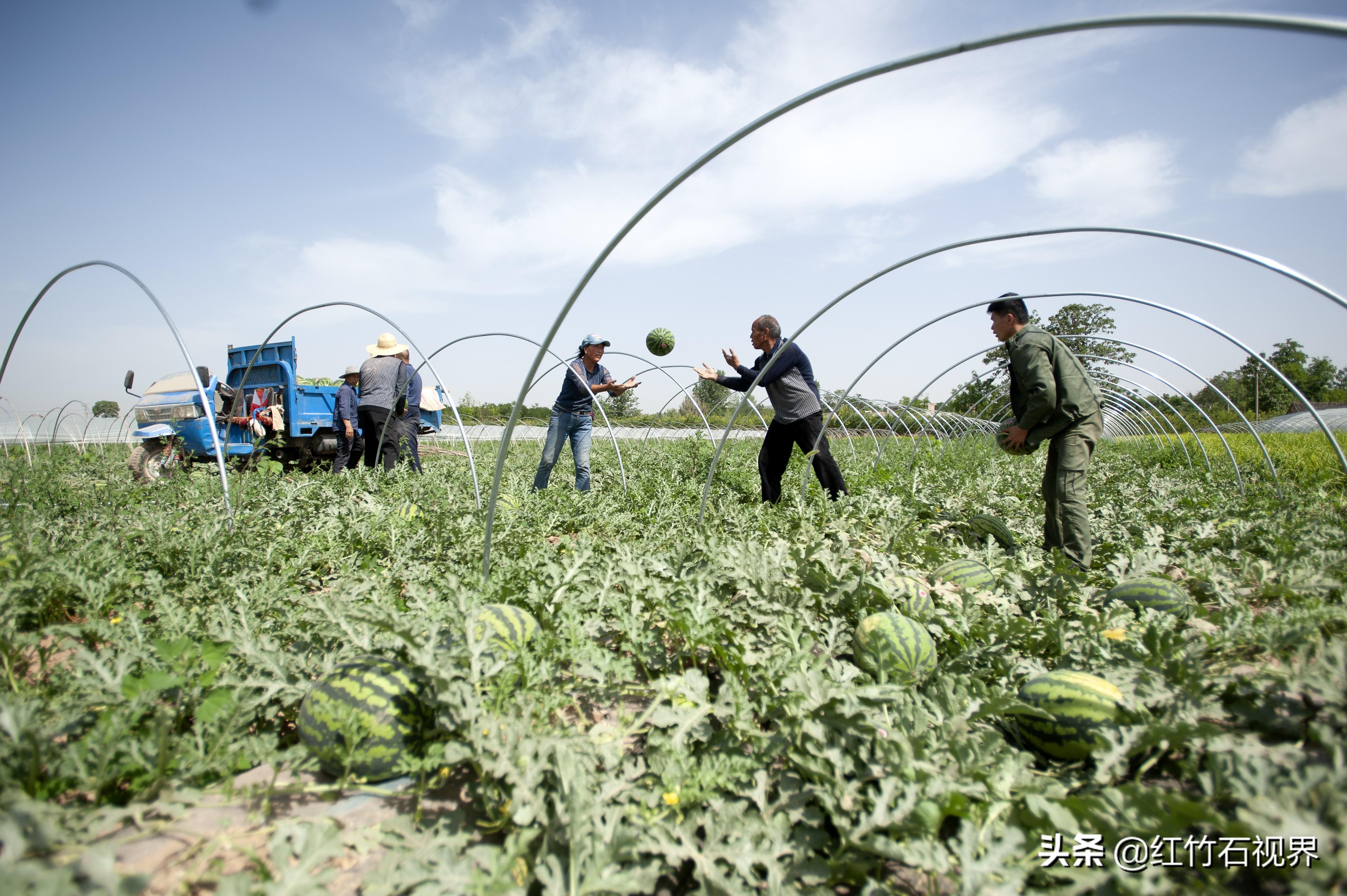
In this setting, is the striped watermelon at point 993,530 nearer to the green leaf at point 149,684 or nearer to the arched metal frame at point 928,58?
the arched metal frame at point 928,58

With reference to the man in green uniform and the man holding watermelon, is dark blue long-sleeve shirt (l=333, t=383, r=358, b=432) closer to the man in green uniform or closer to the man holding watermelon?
the man holding watermelon

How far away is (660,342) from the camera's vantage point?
9.59 m

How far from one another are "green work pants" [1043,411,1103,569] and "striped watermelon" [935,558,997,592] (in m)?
1.23

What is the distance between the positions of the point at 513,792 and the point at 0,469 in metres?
8.88

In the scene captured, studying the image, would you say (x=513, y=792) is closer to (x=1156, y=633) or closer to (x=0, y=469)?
(x=1156, y=633)

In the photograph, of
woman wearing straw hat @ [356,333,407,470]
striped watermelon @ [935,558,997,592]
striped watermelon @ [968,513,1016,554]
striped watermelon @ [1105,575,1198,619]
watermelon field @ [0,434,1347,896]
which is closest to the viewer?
watermelon field @ [0,434,1347,896]

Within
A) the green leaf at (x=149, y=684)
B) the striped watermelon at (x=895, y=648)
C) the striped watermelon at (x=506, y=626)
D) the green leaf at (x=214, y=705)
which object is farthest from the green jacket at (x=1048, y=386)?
the green leaf at (x=149, y=684)

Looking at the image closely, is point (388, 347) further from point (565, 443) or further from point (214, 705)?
point (214, 705)

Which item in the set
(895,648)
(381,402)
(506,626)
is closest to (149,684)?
(506,626)

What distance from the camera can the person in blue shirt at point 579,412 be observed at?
7039 millimetres

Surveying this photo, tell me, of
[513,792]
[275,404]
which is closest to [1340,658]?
[513,792]

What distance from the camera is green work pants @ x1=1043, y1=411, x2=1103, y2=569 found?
4441mm

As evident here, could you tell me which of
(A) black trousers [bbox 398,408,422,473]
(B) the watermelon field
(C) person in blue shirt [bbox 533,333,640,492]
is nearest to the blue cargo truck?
(A) black trousers [bbox 398,408,422,473]

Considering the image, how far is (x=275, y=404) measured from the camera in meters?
11.2
